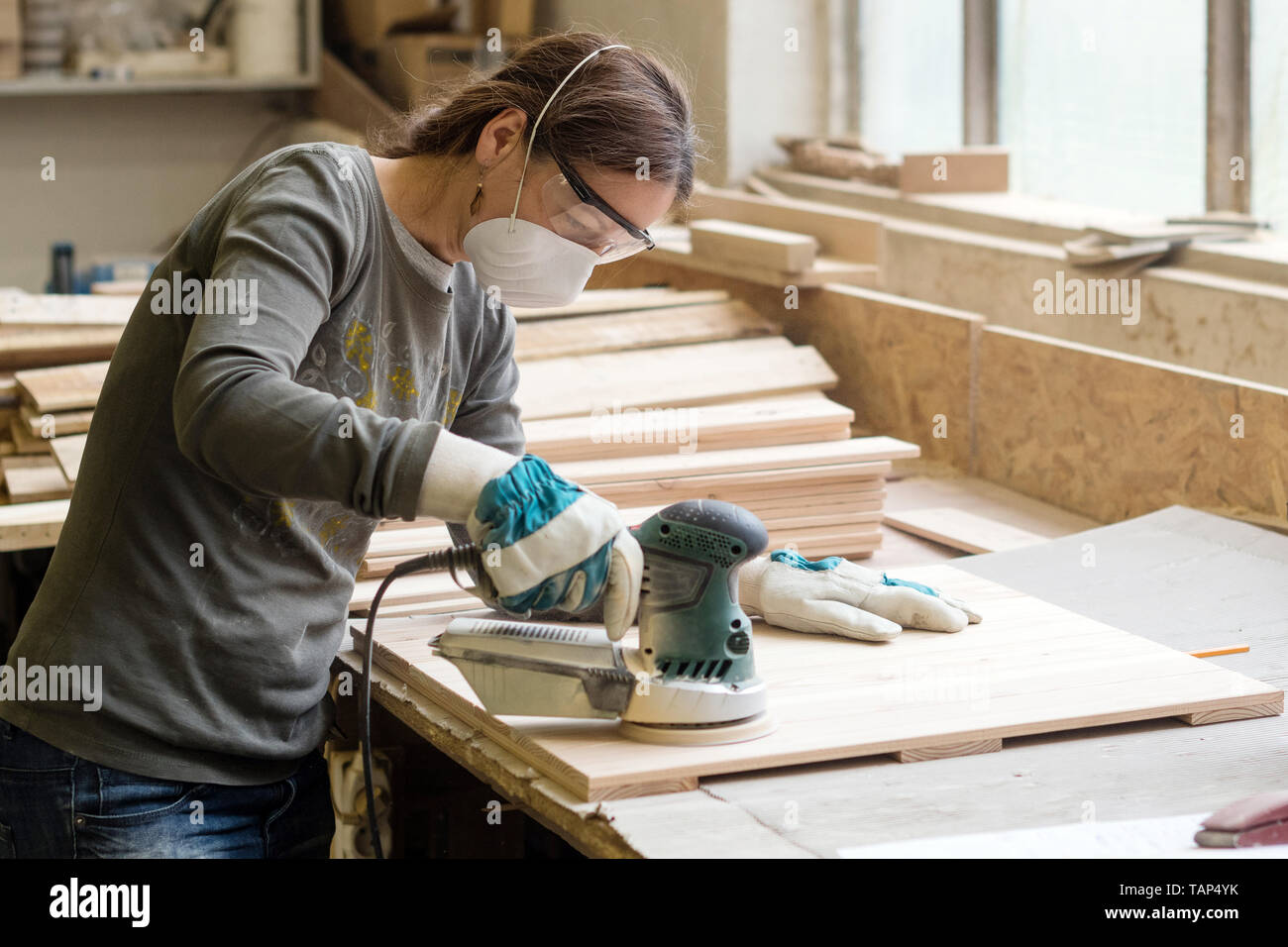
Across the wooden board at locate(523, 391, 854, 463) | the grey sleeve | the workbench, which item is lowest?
the workbench

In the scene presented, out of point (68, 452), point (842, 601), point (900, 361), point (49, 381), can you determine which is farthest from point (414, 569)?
point (900, 361)

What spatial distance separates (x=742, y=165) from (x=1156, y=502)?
2.83m

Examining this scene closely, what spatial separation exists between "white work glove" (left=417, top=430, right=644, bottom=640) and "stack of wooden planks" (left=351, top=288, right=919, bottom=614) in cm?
89

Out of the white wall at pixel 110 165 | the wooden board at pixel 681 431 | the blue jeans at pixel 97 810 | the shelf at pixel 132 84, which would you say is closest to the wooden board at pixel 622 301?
the wooden board at pixel 681 431

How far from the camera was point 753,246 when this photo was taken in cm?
405

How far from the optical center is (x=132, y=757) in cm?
177

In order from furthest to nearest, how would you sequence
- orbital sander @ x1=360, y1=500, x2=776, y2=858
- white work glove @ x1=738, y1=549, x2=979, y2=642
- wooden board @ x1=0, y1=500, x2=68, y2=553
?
wooden board @ x1=0, y1=500, x2=68, y2=553 → white work glove @ x1=738, y1=549, x2=979, y2=642 → orbital sander @ x1=360, y1=500, x2=776, y2=858

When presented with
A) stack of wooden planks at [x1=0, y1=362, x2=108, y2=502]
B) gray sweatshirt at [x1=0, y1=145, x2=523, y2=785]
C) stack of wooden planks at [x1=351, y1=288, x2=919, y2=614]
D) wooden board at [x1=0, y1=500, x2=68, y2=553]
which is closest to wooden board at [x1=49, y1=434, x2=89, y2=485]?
stack of wooden planks at [x1=0, y1=362, x2=108, y2=502]

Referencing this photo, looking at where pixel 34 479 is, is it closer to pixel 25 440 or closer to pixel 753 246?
pixel 25 440

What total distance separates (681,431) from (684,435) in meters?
0.01

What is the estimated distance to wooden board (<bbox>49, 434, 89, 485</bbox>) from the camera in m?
2.98

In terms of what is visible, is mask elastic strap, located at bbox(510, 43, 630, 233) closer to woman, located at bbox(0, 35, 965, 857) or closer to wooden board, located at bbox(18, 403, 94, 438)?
woman, located at bbox(0, 35, 965, 857)
